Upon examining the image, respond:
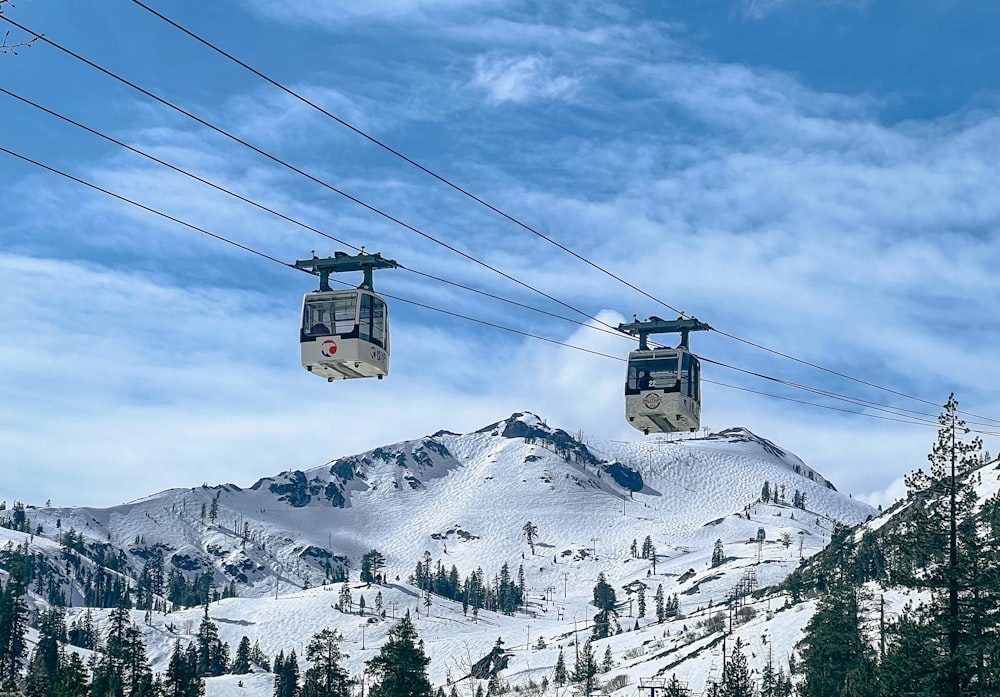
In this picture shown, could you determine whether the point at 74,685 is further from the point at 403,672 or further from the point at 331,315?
the point at 331,315

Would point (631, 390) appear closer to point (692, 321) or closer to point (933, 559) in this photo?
point (692, 321)

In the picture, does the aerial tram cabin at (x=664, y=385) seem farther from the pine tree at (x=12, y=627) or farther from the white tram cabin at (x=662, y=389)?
the pine tree at (x=12, y=627)

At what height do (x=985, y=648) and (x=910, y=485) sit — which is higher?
(x=910, y=485)

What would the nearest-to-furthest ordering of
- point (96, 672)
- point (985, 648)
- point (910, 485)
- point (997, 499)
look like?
point (985, 648) → point (910, 485) → point (997, 499) → point (96, 672)

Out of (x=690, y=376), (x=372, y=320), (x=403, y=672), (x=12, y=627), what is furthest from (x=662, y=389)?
(x=12, y=627)

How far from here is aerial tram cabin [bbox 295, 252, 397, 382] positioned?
4547cm

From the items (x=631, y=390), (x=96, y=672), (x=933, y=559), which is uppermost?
(x=631, y=390)

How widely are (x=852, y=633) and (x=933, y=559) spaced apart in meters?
45.8

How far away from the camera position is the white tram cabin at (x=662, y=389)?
56344 millimetres

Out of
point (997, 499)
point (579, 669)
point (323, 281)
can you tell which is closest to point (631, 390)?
point (323, 281)

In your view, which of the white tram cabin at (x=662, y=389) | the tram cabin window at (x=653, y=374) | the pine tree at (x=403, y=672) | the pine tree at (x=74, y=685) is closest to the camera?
the white tram cabin at (x=662, y=389)

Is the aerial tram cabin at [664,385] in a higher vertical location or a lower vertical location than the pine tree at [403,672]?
higher

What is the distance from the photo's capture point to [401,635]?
113688mm

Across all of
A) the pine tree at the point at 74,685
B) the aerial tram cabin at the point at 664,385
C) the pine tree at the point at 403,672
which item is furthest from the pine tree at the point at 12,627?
the aerial tram cabin at the point at 664,385
